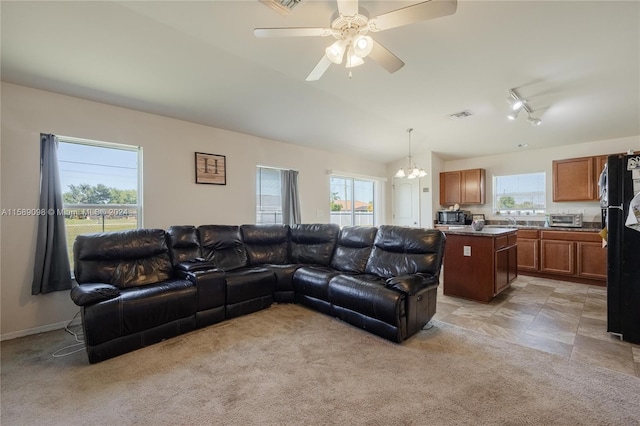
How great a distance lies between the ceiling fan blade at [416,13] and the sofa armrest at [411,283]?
6.91 feet

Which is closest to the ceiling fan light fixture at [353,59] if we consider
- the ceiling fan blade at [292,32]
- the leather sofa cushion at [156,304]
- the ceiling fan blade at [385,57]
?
the ceiling fan blade at [385,57]

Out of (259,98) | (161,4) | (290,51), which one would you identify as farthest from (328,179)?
(161,4)

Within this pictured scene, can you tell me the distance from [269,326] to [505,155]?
601 cm

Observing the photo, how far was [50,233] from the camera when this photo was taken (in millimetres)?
2852

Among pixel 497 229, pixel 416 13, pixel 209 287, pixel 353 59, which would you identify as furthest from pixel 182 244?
pixel 497 229

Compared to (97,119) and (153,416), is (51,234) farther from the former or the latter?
(153,416)

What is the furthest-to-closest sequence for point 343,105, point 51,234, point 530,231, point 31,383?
point 530,231 < point 343,105 < point 51,234 < point 31,383

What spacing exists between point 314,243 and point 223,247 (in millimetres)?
1319

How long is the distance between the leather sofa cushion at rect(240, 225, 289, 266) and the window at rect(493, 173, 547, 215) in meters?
4.88

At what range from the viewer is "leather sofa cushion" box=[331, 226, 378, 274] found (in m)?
3.56

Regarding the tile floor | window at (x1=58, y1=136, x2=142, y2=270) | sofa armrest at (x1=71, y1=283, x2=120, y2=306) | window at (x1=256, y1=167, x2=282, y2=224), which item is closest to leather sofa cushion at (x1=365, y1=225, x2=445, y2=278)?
the tile floor

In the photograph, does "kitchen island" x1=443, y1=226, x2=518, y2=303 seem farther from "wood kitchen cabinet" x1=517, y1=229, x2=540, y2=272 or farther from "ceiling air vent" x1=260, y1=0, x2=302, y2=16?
"ceiling air vent" x1=260, y1=0, x2=302, y2=16

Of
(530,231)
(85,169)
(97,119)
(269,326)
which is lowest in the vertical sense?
(269,326)

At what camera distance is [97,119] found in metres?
3.18
